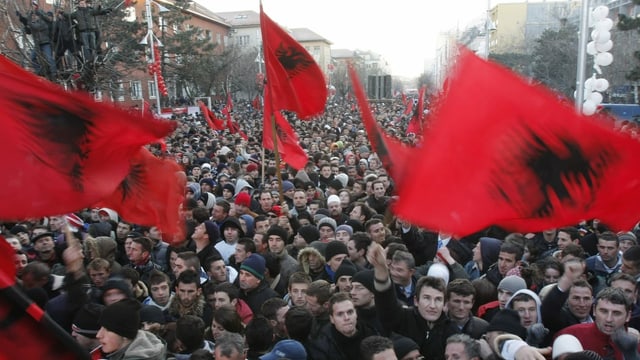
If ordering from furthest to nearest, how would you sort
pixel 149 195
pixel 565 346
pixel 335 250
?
pixel 335 250 → pixel 149 195 → pixel 565 346

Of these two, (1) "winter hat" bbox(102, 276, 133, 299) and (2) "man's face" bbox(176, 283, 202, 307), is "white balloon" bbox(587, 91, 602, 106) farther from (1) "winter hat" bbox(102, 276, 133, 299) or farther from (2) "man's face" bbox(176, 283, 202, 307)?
(1) "winter hat" bbox(102, 276, 133, 299)

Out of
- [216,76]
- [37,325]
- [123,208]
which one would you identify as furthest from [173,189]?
[216,76]

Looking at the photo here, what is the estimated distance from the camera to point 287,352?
144 inches

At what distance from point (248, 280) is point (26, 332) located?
2296 mm

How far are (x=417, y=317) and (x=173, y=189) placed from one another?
6.74ft

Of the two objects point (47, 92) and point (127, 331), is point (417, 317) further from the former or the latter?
point (47, 92)

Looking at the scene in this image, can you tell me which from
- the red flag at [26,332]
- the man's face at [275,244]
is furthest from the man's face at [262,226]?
the red flag at [26,332]

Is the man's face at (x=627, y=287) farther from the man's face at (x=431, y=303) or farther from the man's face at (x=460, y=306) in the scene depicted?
the man's face at (x=431, y=303)

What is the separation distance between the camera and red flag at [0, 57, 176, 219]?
3.21 meters

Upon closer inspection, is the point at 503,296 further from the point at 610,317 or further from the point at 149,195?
the point at 149,195

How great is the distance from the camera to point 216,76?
4834cm

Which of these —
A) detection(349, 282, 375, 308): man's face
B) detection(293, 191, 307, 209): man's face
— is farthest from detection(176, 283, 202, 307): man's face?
detection(293, 191, 307, 209): man's face

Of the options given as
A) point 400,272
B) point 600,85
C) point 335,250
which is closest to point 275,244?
point 335,250

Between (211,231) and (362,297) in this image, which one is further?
(211,231)
